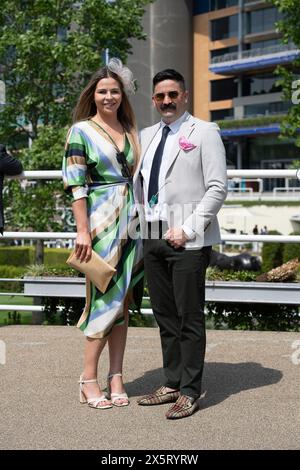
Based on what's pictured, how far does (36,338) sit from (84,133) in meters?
2.35

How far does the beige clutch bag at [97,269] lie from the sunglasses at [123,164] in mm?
466

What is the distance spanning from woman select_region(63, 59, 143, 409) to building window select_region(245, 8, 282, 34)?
67.0 m

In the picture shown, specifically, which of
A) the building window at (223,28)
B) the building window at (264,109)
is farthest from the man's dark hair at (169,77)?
the building window at (223,28)

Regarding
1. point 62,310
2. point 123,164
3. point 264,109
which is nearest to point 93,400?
point 123,164

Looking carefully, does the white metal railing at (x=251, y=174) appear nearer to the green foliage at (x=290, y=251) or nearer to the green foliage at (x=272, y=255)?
the green foliage at (x=290, y=251)

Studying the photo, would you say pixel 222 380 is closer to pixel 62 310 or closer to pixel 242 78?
pixel 62 310

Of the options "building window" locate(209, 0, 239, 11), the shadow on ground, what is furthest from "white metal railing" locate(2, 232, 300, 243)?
"building window" locate(209, 0, 239, 11)

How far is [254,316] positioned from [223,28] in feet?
231

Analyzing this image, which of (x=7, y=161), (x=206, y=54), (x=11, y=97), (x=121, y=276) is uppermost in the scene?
(x=206, y=54)

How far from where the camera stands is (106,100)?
4500mm

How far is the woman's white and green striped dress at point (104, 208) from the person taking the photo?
4426 millimetres
